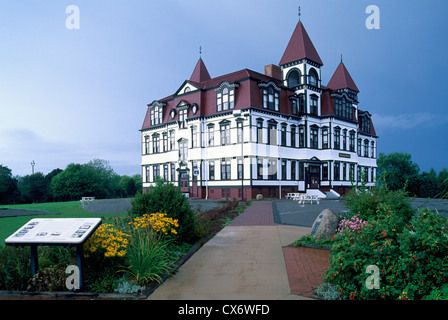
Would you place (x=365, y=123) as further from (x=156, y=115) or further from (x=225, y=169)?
(x=156, y=115)

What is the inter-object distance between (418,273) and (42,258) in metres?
6.79

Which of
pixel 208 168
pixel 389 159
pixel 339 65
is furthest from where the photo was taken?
pixel 389 159

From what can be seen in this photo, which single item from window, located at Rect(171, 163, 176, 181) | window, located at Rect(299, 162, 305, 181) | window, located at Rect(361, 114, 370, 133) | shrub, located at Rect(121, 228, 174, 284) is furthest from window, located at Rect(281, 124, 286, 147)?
shrub, located at Rect(121, 228, 174, 284)

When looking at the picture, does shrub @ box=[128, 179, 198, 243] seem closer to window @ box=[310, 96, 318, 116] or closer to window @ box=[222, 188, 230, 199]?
window @ box=[222, 188, 230, 199]

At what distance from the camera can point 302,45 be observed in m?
39.3

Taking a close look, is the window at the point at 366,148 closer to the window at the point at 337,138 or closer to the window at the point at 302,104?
the window at the point at 337,138

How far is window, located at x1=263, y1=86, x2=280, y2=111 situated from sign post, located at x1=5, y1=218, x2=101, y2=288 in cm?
3101

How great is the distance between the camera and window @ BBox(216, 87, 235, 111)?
3506 centimetres

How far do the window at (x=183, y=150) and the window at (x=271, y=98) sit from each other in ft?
38.3

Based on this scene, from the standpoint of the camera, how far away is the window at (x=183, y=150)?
40.6 meters

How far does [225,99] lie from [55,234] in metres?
31.4

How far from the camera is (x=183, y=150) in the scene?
40969 millimetres
